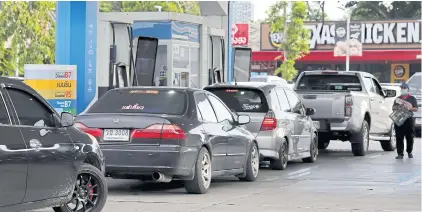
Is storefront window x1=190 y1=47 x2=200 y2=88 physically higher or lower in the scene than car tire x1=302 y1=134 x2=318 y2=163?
higher

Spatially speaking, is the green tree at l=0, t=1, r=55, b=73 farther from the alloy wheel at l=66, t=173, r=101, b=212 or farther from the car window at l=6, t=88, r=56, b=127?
the car window at l=6, t=88, r=56, b=127

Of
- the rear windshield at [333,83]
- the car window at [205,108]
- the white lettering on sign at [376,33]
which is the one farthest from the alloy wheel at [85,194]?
the white lettering on sign at [376,33]

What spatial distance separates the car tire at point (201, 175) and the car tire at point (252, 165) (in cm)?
173

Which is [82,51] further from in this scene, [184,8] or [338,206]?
[184,8]

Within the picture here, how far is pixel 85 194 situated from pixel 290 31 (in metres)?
54.1

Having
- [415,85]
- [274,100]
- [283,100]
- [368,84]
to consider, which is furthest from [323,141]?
[415,85]

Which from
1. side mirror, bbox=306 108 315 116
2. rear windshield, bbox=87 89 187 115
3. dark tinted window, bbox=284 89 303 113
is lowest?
side mirror, bbox=306 108 315 116

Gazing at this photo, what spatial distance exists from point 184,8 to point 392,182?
57.6m

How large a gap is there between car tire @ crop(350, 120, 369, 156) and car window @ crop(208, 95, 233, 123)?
752 cm

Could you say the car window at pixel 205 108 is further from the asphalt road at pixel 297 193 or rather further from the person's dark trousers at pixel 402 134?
the person's dark trousers at pixel 402 134

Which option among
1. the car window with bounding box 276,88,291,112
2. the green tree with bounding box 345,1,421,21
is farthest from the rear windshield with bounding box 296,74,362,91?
the green tree with bounding box 345,1,421,21

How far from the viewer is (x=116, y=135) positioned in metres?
12.6

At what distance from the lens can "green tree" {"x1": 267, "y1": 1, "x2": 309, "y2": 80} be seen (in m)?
62.8

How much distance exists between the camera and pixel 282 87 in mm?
18016
